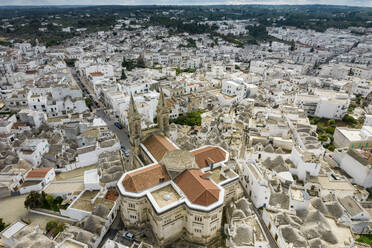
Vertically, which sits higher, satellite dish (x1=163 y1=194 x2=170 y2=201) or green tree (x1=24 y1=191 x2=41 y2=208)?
satellite dish (x1=163 y1=194 x2=170 y2=201)

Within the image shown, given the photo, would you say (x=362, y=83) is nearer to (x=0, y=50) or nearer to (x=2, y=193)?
(x=2, y=193)

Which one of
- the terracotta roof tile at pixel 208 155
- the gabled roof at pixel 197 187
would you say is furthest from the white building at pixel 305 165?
the gabled roof at pixel 197 187

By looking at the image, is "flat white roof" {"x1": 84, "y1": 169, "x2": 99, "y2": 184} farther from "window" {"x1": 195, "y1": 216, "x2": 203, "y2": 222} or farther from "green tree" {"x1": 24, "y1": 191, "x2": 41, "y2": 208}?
"window" {"x1": 195, "y1": 216, "x2": 203, "y2": 222}

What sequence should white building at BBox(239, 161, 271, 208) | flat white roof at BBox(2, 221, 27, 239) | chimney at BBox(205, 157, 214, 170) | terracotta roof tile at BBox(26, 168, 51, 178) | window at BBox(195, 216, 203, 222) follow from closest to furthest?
window at BBox(195, 216, 203, 222) → flat white roof at BBox(2, 221, 27, 239) → white building at BBox(239, 161, 271, 208) → chimney at BBox(205, 157, 214, 170) → terracotta roof tile at BBox(26, 168, 51, 178)

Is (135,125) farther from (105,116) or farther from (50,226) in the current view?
(105,116)

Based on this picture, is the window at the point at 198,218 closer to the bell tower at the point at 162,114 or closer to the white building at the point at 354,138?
the bell tower at the point at 162,114

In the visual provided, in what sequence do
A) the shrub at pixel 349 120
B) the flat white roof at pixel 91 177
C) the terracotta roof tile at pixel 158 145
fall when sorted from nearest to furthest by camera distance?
the terracotta roof tile at pixel 158 145, the flat white roof at pixel 91 177, the shrub at pixel 349 120

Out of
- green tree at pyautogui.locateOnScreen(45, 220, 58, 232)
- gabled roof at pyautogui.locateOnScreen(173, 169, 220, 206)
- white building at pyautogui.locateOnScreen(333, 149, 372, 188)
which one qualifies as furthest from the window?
white building at pyautogui.locateOnScreen(333, 149, 372, 188)

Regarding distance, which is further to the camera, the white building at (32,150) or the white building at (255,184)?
the white building at (32,150)
